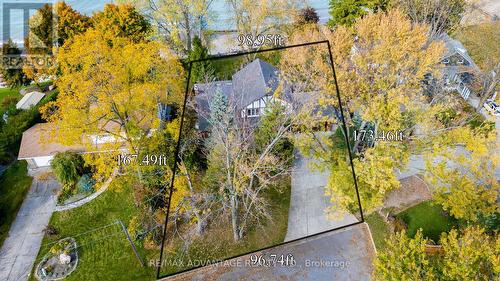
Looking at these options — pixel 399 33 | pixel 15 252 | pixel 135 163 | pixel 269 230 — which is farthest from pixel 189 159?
pixel 399 33

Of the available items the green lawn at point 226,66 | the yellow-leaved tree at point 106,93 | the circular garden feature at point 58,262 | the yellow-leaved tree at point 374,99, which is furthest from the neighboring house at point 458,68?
the circular garden feature at point 58,262

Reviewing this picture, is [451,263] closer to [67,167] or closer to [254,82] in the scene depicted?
[254,82]

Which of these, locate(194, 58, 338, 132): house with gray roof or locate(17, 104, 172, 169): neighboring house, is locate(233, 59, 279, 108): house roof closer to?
locate(194, 58, 338, 132): house with gray roof

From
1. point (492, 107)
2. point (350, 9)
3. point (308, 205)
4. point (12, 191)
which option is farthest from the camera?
point (350, 9)

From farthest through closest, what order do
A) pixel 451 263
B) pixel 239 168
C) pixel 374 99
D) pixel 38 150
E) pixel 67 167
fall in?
pixel 38 150, pixel 67 167, pixel 374 99, pixel 239 168, pixel 451 263

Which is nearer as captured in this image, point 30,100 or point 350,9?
point 30,100

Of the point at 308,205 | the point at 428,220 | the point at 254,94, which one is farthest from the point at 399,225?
the point at 254,94

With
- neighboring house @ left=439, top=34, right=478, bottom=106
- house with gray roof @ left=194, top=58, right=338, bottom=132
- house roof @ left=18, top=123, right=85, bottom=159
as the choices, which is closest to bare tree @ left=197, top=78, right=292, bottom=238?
house with gray roof @ left=194, top=58, right=338, bottom=132
